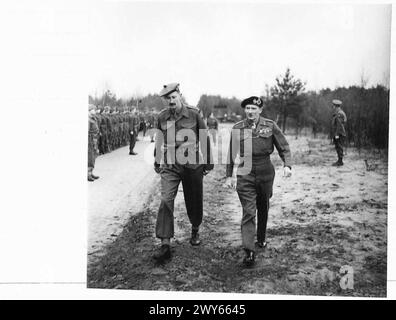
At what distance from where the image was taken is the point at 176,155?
3783 millimetres

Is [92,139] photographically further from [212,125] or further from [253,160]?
[253,160]

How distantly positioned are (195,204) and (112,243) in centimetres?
97

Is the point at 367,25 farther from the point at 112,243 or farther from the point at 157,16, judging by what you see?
the point at 112,243

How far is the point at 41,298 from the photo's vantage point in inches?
156

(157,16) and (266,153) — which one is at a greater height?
(157,16)

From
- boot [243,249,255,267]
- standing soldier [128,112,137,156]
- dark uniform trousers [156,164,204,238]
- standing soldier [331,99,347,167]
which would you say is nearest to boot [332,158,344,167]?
standing soldier [331,99,347,167]

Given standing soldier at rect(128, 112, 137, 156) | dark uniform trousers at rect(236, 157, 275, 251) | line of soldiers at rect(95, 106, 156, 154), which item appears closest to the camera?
dark uniform trousers at rect(236, 157, 275, 251)

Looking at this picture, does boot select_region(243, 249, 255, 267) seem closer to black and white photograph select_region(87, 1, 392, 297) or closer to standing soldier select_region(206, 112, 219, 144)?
black and white photograph select_region(87, 1, 392, 297)

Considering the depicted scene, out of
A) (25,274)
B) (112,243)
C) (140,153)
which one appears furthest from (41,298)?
(140,153)

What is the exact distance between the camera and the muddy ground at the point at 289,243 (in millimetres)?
3682

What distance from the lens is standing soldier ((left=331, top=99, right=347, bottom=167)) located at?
3.97 m

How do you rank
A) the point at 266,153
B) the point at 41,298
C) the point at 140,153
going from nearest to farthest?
the point at 266,153 → the point at 41,298 → the point at 140,153

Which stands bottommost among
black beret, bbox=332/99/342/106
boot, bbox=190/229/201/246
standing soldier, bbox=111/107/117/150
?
boot, bbox=190/229/201/246

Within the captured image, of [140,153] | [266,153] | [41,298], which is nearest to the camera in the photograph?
[266,153]
